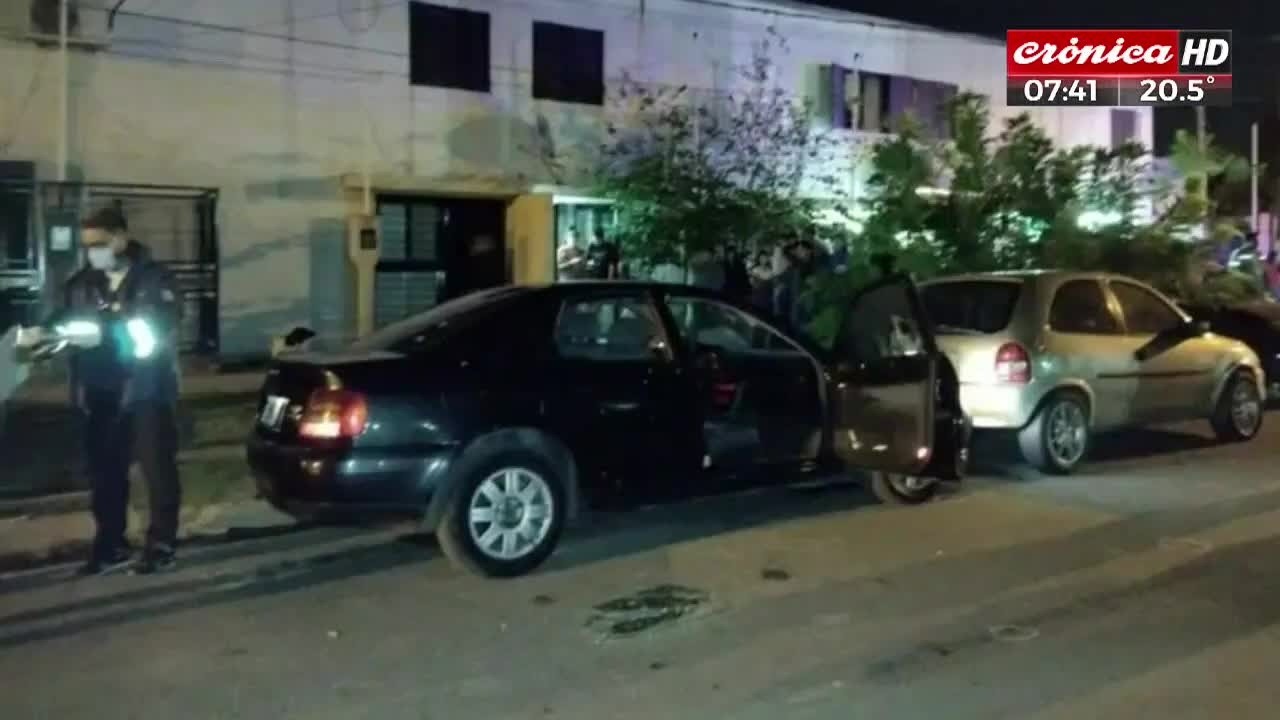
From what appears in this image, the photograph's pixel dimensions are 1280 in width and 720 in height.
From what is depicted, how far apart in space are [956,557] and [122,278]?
14.7ft

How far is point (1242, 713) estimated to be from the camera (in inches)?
217

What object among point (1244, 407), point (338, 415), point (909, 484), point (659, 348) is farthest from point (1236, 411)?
point (338, 415)

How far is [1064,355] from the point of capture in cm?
1112

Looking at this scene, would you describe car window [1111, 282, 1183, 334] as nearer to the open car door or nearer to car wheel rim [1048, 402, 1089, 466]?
car wheel rim [1048, 402, 1089, 466]

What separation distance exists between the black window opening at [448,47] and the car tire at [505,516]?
509 inches

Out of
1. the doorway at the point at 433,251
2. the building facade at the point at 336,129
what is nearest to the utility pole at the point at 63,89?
the building facade at the point at 336,129

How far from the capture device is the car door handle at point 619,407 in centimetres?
812

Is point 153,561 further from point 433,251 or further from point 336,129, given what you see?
point 433,251

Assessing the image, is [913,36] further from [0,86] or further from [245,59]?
[0,86]

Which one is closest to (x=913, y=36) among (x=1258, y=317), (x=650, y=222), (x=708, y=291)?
(x=650, y=222)

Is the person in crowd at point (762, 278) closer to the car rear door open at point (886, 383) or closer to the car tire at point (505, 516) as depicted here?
the car rear door open at point (886, 383)

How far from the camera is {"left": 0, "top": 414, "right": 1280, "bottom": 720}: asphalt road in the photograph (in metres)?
5.74

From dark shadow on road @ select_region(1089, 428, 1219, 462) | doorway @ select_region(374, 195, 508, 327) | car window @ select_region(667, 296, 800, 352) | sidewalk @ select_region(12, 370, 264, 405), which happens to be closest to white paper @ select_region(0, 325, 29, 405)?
car window @ select_region(667, 296, 800, 352)

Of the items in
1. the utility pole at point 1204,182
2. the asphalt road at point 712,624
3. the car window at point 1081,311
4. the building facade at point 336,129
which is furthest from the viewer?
the utility pole at point 1204,182
